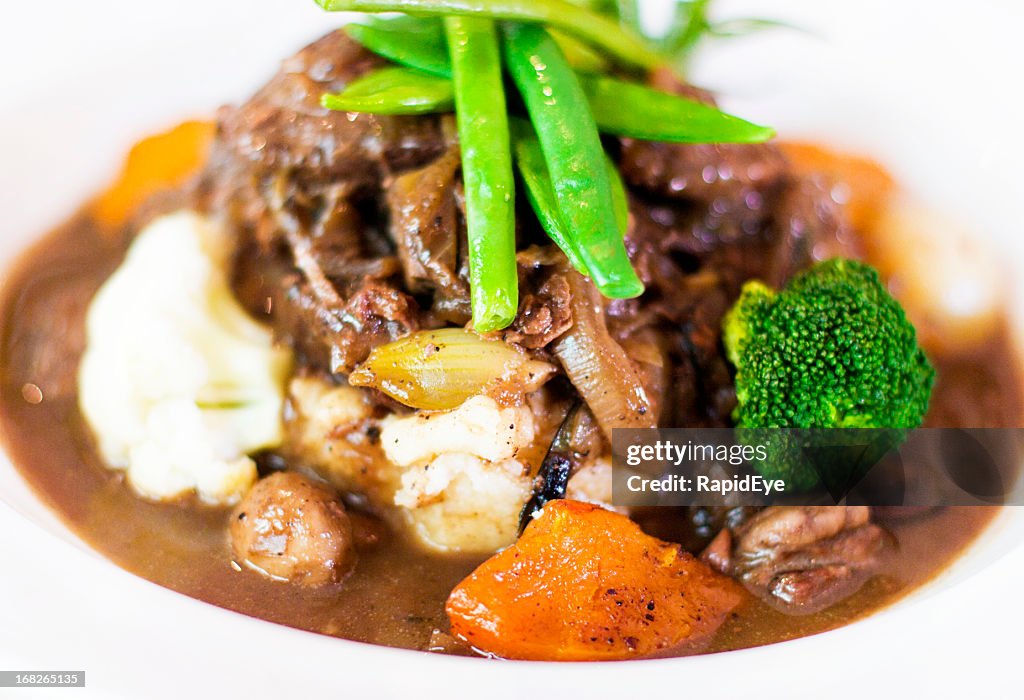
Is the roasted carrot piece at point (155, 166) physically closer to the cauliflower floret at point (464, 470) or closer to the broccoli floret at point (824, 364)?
the cauliflower floret at point (464, 470)

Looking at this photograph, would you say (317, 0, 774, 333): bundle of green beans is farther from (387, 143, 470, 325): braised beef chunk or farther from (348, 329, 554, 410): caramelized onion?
(387, 143, 470, 325): braised beef chunk

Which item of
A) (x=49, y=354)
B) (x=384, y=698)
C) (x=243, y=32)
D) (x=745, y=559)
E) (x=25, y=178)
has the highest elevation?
(x=243, y=32)

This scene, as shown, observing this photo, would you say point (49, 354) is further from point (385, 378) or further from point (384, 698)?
point (384, 698)

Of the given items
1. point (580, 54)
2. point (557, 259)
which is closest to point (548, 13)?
point (580, 54)

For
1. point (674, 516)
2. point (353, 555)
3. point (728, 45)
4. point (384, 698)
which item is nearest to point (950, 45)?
point (728, 45)

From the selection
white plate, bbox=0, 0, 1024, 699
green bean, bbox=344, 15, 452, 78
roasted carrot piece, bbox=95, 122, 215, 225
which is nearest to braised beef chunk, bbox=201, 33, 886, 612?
green bean, bbox=344, 15, 452, 78

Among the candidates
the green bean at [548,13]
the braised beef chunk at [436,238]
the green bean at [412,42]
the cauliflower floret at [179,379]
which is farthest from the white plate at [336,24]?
the green bean at [412,42]
